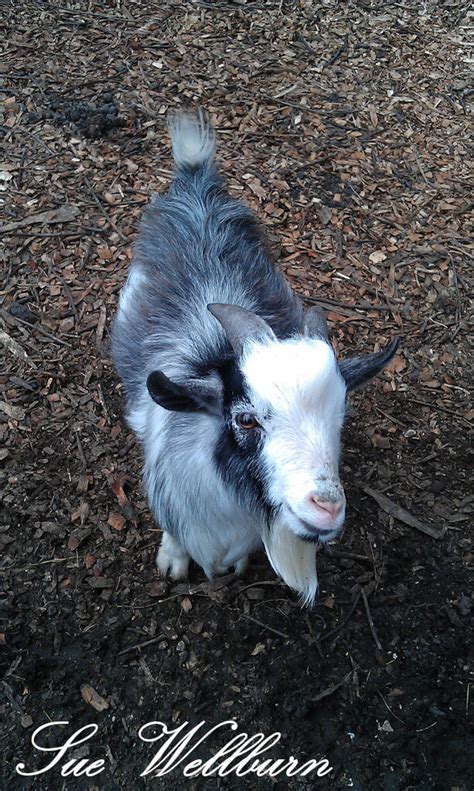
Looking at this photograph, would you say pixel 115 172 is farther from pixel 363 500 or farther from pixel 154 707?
pixel 154 707

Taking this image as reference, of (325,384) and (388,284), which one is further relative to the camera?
(388,284)

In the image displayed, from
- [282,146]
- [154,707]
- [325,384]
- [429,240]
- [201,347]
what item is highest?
[325,384]

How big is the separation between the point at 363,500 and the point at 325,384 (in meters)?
1.51

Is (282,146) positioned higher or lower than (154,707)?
higher

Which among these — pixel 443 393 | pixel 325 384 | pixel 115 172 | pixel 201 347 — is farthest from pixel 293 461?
pixel 115 172

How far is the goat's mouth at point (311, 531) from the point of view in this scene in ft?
7.22

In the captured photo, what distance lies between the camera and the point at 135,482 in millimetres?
3688

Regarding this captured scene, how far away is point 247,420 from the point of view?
237 centimetres

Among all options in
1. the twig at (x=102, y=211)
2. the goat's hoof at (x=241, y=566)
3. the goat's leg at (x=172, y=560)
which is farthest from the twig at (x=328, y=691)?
the twig at (x=102, y=211)

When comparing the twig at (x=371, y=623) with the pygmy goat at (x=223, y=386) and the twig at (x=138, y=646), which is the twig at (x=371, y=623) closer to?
the pygmy goat at (x=223, y=386)

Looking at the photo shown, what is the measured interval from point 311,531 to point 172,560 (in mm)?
1248

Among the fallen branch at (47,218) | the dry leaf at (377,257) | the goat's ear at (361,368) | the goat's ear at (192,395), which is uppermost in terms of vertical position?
the goat's ear at (192,395)

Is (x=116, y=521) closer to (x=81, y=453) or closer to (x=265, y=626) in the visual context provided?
(x=81, y=453)

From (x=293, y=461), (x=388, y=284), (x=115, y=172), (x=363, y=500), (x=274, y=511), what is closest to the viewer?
(x=293, y=461)
